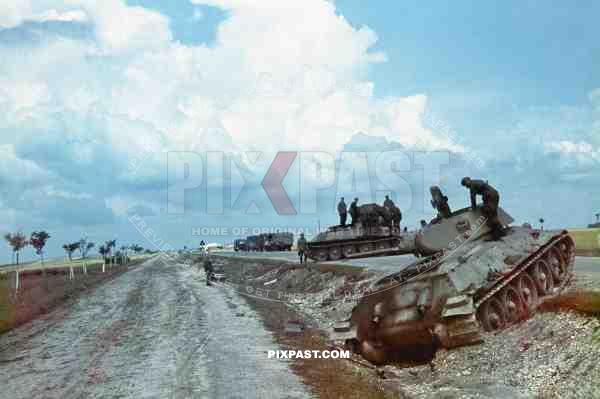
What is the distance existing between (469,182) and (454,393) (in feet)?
23.9

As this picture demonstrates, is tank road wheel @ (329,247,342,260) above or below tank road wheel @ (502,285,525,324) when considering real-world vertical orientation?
above

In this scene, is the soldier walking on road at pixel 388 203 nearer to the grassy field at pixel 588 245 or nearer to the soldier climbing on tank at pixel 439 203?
the grassy field at pixel 588 245

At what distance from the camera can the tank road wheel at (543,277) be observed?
17.4 meters

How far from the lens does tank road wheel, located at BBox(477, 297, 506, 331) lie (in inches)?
587

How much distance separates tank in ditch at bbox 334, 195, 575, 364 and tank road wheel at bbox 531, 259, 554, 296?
0.03 m

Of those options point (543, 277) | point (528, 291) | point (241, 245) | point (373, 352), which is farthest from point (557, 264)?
point (241, 245)

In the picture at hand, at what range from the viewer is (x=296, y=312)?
85.2 ft

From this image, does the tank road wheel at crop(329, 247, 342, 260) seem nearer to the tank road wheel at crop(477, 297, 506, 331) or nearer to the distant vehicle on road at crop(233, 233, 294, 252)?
the tank road wheel at crop(477, 297, 506, 331)

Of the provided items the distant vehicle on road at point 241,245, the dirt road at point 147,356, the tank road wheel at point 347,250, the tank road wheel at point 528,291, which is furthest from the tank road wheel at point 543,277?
the distant vehicle on road at point 241,245

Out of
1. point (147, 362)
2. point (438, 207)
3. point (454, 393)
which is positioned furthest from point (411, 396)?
point (438, 207)

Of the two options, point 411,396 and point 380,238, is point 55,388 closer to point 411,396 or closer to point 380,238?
point 411,396

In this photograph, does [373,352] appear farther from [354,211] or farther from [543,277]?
[354,211]

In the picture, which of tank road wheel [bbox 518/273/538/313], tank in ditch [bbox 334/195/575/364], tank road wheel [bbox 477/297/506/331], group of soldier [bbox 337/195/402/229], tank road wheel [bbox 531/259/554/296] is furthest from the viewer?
group of soldier [bbox 337/195/402/229]

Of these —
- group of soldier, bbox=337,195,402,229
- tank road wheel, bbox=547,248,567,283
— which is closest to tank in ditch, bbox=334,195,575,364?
tank road wheel, bbox=547,248,567,283
